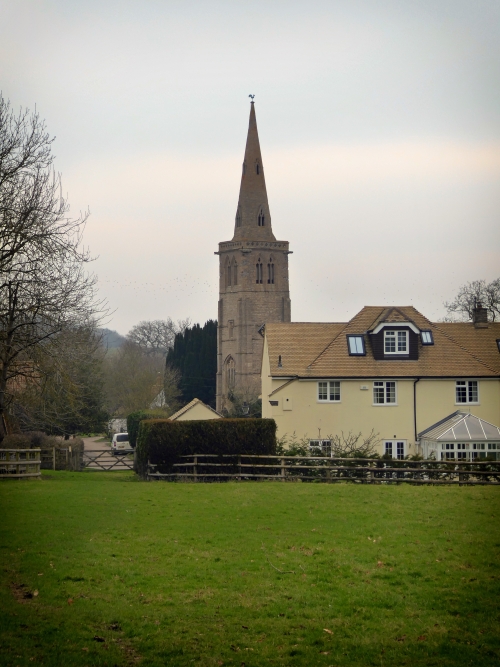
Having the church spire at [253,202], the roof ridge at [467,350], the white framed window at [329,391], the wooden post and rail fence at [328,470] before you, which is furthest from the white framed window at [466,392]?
the church spire at [253,202]

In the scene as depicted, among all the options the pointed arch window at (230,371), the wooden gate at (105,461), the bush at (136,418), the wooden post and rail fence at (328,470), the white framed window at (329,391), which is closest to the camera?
the wooden post and rail fence at (328,470)

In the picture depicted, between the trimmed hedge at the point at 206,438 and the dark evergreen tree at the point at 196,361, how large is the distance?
2770 inches

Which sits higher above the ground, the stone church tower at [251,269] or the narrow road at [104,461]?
the stone church tower at [251,269]

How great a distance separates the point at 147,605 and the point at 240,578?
6.56ft

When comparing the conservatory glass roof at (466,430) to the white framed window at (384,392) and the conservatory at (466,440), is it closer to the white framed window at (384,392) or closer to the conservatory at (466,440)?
the conservatory at (466,440)

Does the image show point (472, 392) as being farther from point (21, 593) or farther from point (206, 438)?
point (21, 593)

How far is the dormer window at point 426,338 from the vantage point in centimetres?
4081

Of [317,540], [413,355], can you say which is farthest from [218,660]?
[413,355]

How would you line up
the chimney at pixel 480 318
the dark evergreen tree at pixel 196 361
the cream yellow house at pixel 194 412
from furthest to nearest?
the dark evergreen tree at pixel 196 361
the cream yellow house at pixel 194 412
the chimney at pixel 480 318

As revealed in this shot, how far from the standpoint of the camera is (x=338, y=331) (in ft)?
140

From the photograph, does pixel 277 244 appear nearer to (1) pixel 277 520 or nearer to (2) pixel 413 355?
(2) pixel 413 355

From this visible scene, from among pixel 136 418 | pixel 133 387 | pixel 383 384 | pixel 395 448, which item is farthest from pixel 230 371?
pixel 395 448

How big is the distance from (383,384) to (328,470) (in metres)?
10.7

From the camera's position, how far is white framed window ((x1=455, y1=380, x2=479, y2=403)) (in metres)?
38.8
